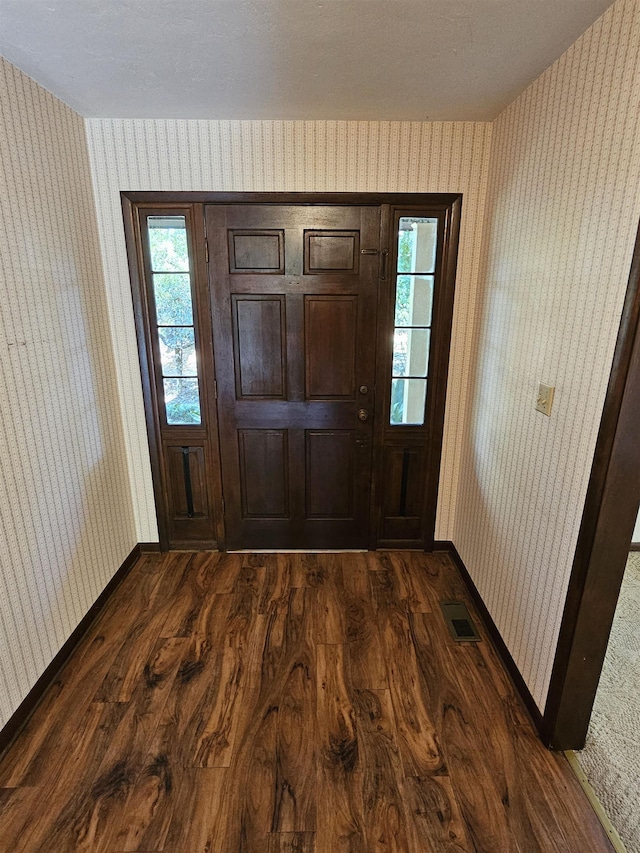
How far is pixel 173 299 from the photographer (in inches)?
96.9

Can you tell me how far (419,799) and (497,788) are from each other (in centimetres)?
28

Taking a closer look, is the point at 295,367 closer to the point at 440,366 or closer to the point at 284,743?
the point at 440,366

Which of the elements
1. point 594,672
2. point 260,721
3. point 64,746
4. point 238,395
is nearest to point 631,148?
point 594,672

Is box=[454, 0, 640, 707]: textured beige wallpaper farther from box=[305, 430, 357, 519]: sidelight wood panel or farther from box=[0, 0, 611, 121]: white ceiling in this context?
box=[305, 430, 357, 519]: sidelight wood panel

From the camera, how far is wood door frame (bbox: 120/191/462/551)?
229 centimetres

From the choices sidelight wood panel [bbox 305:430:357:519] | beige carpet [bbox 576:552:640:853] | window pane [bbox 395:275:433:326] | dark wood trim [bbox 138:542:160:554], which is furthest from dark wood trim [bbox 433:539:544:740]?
dark wood trim [bbox 138:542:160:554]

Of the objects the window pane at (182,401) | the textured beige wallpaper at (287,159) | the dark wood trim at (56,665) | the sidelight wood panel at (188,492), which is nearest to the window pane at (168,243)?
the textured beige wallpaper at (287,159)

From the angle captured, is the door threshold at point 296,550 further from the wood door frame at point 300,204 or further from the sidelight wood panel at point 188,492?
the wood door frame at point 300,204

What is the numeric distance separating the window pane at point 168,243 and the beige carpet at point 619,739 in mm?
2832

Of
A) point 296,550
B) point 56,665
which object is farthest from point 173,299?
point 56,665

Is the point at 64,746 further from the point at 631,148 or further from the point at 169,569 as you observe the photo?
the point at 631,148

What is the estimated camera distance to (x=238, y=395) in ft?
8.47

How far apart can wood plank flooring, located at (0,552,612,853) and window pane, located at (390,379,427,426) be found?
3.34 ft

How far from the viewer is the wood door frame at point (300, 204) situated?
2.29 metres
